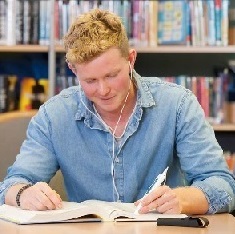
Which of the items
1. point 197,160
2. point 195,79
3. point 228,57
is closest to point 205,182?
point 197,160

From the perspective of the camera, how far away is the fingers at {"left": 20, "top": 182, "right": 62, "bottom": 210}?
67.6 inches

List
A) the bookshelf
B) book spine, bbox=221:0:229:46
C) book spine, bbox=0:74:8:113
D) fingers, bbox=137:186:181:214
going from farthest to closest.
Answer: the bookshelf < book spine, bbox=0:74:8:113 < book spine, bbox=221:0:229:46 < fingers, bbox=137:186:181:214

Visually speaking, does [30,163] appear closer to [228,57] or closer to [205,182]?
[205,182]

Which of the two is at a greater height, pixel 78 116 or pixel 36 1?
pixel 36 1

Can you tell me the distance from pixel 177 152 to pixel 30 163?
1.40 ft

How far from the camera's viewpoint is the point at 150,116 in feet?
6.68

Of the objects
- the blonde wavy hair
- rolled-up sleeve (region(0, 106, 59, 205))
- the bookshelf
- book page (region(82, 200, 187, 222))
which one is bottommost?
book page (region(82, 200, 187, 222))

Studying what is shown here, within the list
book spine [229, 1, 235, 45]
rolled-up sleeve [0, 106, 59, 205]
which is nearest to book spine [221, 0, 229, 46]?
book spine [229, 1, 235, 45]

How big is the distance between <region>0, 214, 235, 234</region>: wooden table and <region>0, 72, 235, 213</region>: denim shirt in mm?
382

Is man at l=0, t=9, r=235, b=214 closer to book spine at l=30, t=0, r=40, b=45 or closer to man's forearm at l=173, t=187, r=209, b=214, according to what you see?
man's forearm at l=173, t=187, r=209, b=214

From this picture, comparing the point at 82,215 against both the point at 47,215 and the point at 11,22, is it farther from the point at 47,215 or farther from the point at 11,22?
the point at 11,22

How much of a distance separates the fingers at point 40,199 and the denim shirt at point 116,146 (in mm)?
206

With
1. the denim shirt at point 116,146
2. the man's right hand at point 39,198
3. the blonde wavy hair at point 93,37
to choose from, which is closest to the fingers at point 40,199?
the man's right hand at point 39,198

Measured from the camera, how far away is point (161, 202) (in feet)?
5.49
